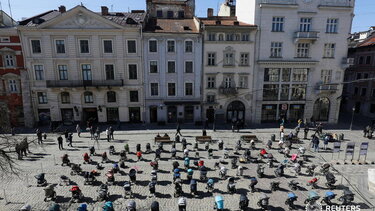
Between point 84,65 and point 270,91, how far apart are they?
2752 cm

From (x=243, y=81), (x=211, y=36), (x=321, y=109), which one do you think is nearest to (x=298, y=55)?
(x=243, y=81)

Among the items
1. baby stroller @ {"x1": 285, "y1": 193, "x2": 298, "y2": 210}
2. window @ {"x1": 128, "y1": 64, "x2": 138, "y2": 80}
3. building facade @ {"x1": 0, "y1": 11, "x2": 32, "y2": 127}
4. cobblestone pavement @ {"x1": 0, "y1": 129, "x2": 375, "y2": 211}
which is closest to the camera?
baby stroller @ {"x1": 285, "y1": 193, "x2": 298, "y2": 210}

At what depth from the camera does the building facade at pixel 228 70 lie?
31469mm

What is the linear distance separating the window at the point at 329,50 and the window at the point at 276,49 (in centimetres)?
686

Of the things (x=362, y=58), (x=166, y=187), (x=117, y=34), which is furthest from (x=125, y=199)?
(x=362, y=58)

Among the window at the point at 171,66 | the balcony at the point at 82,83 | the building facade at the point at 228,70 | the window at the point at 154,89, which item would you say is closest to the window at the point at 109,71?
the balcony at the point at 82,83

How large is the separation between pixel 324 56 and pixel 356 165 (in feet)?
62.8

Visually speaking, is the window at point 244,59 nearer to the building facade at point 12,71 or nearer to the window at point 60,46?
the window at point 60,46

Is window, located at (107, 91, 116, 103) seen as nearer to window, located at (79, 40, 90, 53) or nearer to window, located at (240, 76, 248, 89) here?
window, located at (79, 40, 90, 53)

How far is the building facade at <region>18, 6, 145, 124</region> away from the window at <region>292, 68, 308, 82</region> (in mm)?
22889

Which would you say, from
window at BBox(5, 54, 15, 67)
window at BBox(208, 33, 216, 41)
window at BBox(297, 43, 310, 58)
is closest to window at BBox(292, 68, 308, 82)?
window at BBox(297, 43, 310, 58)

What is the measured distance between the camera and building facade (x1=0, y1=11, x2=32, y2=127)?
29328mm

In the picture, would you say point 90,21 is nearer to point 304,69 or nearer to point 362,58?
point 304,69

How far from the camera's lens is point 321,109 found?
35156 millimetres
